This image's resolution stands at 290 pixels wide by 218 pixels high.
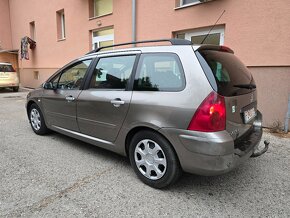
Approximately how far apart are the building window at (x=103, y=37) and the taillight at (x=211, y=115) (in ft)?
24.3

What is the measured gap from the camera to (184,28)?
6.21 meters

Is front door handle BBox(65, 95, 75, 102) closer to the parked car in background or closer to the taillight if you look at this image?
the taillight

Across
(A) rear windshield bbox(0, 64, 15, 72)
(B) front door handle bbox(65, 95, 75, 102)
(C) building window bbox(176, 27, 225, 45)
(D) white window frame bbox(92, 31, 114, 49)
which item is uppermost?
(D) white window frame bbox(92, 31, 114, 49)

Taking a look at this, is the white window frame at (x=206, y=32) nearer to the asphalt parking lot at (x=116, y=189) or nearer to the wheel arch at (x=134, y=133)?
the asphalt parking lot at (x=116, y=189)

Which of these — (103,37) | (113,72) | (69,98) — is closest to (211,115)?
(113,72)

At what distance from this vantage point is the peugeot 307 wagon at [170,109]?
2137 millimetres

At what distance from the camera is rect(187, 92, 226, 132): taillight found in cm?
209

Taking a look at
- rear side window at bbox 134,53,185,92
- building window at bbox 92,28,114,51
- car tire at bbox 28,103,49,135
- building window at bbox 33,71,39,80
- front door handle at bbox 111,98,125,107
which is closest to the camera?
rear side window at bbox 134,53,185,92

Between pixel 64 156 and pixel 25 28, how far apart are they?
13930 millimetres

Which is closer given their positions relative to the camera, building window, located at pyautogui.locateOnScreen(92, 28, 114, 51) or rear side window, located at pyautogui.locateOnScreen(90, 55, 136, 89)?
rear side window, located at pyautogui.locateOnScreen(90, 55, 136, 89)

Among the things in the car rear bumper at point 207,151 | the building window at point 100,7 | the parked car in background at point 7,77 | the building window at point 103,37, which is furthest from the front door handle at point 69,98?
the parked car in background at point 7,77

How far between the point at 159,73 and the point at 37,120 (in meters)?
3.18

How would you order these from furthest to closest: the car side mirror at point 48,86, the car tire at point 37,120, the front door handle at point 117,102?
the car tire at point 37,120 < the car side mirror at point 48,86 < the front door handle at point 117,102

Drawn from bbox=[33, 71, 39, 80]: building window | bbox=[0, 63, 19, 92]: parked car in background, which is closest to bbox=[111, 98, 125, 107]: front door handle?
bbox=[0, 63, 19, 92]: parked car in background
